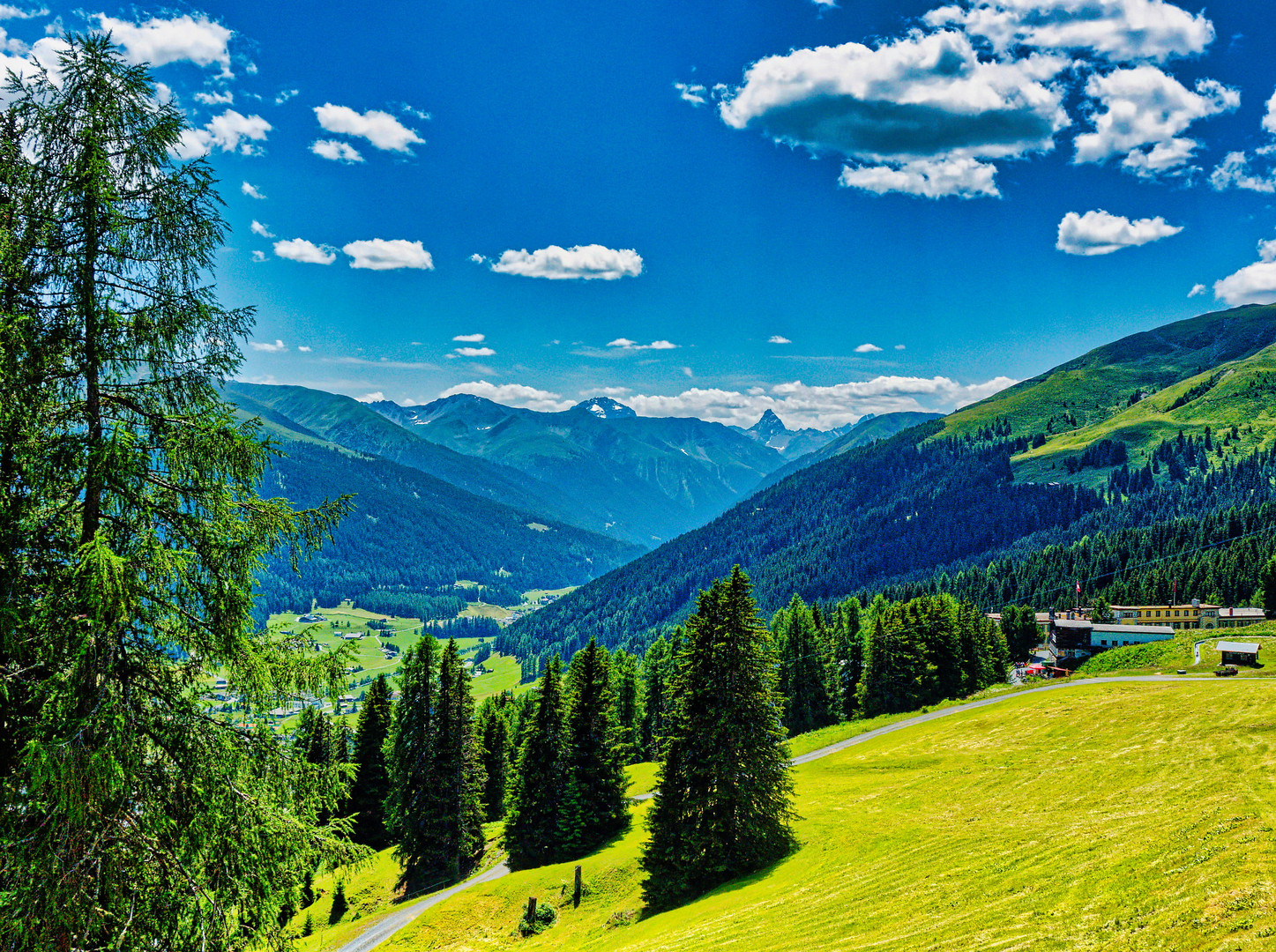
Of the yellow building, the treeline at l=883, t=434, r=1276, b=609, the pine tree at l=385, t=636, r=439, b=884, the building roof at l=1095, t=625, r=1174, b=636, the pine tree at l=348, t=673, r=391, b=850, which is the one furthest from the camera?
the treeline at l=883, t=434, r=1276, b=609

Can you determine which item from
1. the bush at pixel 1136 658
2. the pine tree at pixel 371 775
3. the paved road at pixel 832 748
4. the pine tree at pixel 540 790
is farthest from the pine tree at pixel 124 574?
the bush at pixel 1136 658

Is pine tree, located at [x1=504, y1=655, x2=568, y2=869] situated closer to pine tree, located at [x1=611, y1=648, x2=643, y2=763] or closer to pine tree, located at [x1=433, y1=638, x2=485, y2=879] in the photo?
pine tree, located at [x1=433, y1=638, x2=485, y2=879]

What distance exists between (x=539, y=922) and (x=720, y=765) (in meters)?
13.9

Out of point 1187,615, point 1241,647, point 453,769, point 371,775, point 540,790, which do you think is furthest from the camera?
point 1187,615

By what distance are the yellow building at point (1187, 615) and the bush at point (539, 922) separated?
10623 cm

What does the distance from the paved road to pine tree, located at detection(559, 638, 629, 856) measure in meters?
6.68

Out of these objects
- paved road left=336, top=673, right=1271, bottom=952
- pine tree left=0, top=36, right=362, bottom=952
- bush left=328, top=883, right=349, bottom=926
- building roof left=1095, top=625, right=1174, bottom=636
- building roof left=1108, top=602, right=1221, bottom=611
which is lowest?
bush left=328, top=883, right=349, bottom=926

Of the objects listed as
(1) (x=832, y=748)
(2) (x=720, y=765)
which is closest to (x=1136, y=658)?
(1) (x=832, y=748)

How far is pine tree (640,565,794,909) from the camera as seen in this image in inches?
1289

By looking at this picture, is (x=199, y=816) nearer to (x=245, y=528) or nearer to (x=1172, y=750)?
(x=245, y=528)

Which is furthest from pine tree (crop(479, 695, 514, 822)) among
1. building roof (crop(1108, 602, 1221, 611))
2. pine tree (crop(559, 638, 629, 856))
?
building roof (crop(1108, 602, 1221, 611))

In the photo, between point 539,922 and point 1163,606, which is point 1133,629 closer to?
point 1163,606

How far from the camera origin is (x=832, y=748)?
64.2 m

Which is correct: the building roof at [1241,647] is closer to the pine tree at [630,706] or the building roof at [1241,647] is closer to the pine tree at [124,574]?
the pine tree at [630,706]
